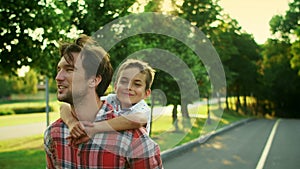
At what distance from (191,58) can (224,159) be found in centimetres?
619

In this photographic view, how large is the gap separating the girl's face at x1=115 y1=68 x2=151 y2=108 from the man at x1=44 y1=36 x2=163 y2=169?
173cm

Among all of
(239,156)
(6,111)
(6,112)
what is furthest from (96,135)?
(6,111)

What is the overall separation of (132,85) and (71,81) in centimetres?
193

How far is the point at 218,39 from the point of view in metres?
32.4

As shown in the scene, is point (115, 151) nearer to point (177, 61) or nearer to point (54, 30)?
point (54, 30)

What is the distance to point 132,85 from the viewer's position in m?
4.01

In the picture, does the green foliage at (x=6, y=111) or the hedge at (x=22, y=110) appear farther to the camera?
the hedge at (x=22, y=110)

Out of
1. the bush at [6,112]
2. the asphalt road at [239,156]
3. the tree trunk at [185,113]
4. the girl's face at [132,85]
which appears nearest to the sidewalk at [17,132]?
the tree trunk at [185,113]

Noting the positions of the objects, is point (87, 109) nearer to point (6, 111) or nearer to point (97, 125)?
point (97, 125)

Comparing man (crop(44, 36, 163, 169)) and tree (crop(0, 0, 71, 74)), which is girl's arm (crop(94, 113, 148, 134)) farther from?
tree (crop(0, 0, 71, 74))

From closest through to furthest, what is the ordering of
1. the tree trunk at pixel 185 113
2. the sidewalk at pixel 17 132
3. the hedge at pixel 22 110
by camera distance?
the tree trunk at pixel 185 113
the sidewalk at pixel 17 132
the hedge at pixel 22 110

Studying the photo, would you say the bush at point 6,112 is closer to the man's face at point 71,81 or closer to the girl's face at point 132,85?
the girl's face at point 132,85

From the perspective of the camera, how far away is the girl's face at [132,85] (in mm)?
3971

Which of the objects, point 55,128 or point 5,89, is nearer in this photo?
point 55,128
